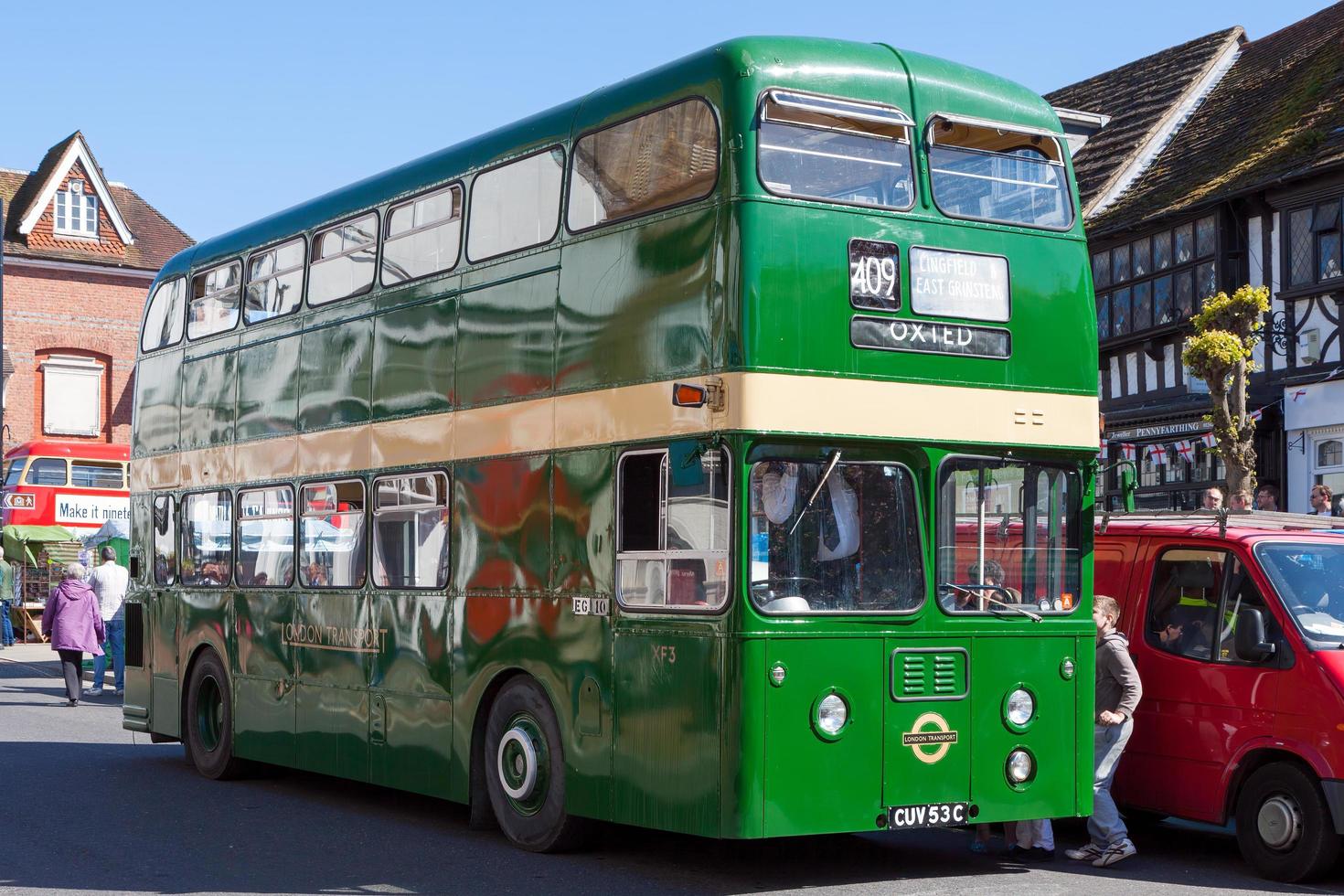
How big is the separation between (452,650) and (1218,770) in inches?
188

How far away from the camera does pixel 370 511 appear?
12.6m

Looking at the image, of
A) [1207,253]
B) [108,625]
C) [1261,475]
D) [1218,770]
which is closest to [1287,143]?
[1207,253]

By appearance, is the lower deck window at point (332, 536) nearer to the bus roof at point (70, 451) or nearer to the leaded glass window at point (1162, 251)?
the leaded glass window at point (1162, 251)

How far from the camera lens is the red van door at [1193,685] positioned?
9.98 m

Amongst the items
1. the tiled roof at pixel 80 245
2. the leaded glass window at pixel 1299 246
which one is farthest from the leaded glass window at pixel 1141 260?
the tiled roof at pixel 80 245

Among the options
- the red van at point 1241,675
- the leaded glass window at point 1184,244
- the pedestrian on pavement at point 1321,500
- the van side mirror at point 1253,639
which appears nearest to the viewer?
the red van at point 1241,675

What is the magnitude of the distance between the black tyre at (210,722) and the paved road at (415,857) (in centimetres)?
79

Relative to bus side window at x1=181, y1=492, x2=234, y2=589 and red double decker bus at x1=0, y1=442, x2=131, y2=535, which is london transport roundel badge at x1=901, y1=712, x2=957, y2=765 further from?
red double decker bus at x1=0, y1=442, x2=131, y2=535

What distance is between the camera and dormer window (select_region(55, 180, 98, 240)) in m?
50.7

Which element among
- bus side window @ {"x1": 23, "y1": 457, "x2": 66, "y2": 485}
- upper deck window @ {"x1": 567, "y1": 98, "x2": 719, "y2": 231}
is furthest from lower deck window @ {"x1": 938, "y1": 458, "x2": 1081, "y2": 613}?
bus side window @ {"x1": 23, "y1": 457, "x2": 66, "y2": 485}

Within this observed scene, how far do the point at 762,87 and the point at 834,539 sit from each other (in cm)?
237

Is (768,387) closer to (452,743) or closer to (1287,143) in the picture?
(452,743)

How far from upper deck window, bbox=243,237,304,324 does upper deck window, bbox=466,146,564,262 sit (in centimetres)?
276

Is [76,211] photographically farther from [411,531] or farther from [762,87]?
[762,87]
